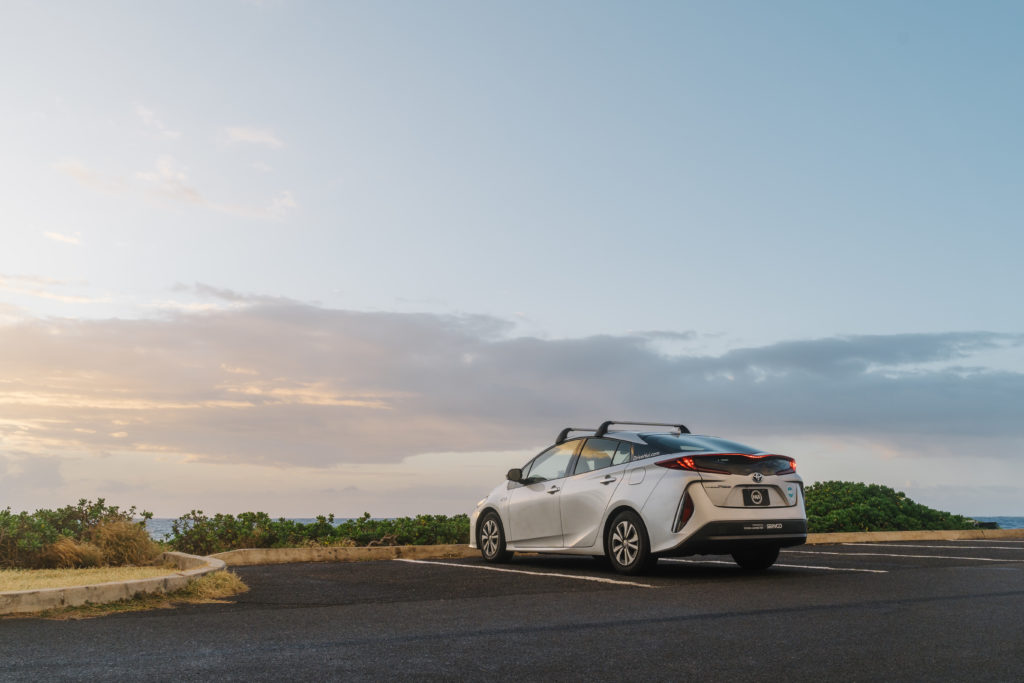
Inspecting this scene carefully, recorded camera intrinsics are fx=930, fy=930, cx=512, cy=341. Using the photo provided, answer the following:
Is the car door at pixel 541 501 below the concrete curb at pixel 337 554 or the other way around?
the other way around

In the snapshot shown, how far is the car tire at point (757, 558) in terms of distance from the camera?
34.7 feet

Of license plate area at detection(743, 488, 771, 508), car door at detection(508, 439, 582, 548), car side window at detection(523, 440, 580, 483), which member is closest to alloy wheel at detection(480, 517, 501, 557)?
car door at detection(508, 439, 582, 548)

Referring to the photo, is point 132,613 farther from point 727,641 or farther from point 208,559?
point 727,641

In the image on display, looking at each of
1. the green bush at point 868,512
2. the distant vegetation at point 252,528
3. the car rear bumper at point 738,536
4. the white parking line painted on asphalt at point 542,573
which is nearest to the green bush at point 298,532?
the distant vegetation at point 252,528

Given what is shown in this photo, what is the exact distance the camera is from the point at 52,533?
437 inches

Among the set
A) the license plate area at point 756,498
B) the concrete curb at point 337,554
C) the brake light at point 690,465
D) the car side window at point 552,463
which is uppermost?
the car side window at point 552,463

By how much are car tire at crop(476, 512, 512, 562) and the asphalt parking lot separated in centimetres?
197

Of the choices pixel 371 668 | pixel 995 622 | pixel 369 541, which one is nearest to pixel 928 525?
pixel 369 541

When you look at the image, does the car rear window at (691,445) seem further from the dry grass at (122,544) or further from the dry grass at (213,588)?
the dry grass at (122,544)

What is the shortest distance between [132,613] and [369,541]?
7.58 meters

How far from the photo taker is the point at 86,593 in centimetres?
783

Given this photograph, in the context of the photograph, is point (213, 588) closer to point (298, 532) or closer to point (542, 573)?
point (542, 573)

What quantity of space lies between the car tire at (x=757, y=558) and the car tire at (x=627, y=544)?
1198 millimetres

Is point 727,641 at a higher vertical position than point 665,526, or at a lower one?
lower
